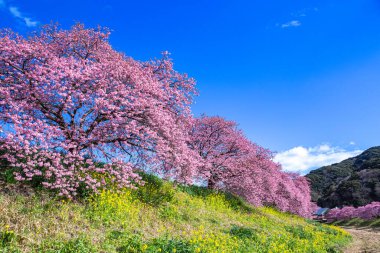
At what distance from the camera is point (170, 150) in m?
14.2

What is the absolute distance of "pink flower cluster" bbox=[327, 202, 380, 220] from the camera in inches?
2126

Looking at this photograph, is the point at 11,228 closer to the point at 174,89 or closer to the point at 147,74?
the point at 147,74

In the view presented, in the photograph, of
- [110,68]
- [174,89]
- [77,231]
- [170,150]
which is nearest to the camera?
[77,231]

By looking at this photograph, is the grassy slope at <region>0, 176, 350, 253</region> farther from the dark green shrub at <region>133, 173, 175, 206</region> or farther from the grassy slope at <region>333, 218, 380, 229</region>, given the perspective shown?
the grassy slope at <region>333, 218, 380, 229</region>

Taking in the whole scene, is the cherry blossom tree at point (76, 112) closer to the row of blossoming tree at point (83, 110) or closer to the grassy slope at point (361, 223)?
the row of blossoming tree at point (83, 110)

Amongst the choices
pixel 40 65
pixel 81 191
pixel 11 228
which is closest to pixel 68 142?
pixel 81 191

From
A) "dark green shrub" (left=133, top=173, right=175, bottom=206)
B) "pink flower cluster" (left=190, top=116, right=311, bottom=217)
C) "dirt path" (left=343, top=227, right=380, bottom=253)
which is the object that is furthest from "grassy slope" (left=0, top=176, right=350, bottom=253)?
"pink flower cluster" (left=190, top=116, right=311, bottom=217)

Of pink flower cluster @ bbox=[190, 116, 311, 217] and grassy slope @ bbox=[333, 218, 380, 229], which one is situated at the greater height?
pink flower cluster @ bbox=[190, 116, 311, 217]

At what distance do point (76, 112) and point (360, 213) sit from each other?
203ft

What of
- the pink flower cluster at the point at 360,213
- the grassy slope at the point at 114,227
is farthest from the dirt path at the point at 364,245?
the pink flower cluster at the point at 360,213

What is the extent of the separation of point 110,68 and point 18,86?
12.0ft

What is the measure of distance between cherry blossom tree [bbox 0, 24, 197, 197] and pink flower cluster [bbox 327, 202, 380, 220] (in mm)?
52795

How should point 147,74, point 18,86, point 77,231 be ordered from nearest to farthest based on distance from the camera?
point 77,231
point 18,86
point 147,74

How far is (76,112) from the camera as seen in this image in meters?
12.6
